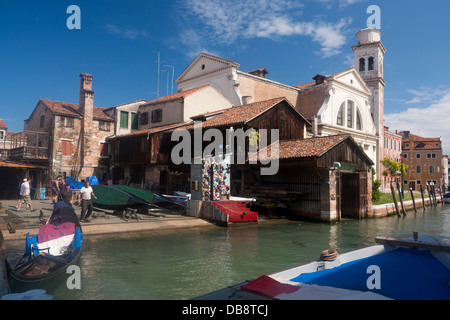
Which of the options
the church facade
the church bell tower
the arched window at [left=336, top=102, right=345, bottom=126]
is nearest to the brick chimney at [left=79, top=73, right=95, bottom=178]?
the church facade

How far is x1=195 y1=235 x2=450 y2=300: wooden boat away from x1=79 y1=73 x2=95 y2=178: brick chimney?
23164 millimetres

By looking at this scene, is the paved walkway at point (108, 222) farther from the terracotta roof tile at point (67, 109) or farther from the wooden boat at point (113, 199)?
the terracotta roof tile at point (67, 109)

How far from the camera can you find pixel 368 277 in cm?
673

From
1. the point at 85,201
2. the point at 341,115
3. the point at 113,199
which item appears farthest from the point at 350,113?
the point at 85,201

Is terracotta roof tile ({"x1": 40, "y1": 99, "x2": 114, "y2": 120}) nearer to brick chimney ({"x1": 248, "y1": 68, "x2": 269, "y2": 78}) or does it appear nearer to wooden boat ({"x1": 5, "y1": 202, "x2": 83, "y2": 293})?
brick chimney ({"x1": 248, "y1": 68, "x2": 269, "y2": 78})

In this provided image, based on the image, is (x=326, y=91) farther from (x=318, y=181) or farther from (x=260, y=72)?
(x=318, y=181)

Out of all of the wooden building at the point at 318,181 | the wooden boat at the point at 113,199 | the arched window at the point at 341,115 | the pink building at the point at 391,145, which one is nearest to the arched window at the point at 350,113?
the arched window at the point at 341,115

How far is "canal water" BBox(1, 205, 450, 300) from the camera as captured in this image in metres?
6.83

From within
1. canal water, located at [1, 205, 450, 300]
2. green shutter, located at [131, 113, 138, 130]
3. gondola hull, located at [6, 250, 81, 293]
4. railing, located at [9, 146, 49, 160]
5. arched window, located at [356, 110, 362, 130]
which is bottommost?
canal water, located at [1, 205, 450, 300]

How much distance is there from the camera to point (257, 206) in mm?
19688

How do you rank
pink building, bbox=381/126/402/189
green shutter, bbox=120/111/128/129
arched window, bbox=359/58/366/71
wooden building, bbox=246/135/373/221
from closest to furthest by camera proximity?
wooden building, bbox=246/135/373/221
green shutter, bbox=120/111/128/129
arched window, bbox=359/58/366/71
pink building, bbox=381/126/402/189

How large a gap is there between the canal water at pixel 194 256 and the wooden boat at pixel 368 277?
6.56 ft

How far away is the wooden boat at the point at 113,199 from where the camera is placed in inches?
661
